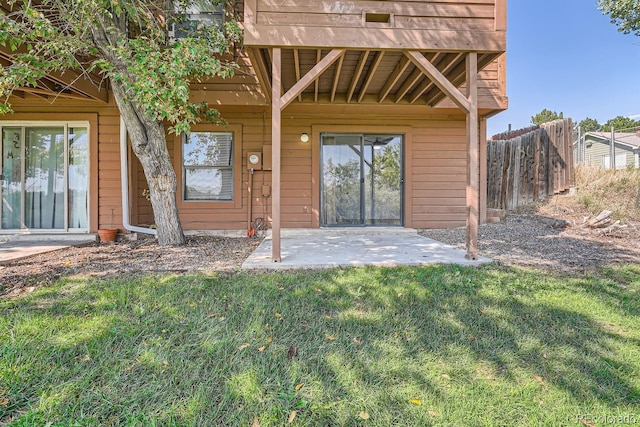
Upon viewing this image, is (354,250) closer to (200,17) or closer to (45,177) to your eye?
(200,17)

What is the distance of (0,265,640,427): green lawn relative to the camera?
1.37 meters

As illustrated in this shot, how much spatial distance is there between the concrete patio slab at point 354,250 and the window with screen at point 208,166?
1.46m

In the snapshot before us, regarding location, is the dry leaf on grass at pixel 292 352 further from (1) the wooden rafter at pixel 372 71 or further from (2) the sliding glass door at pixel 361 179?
(2) the sliding glass door at pixel 361 179

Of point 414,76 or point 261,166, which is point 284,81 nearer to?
point 261,166

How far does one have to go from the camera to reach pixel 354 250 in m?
4.24

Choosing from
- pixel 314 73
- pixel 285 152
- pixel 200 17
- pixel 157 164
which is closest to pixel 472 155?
pixel 314 73

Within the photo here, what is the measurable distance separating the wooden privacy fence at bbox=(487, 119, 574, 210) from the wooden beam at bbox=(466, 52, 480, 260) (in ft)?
13.8

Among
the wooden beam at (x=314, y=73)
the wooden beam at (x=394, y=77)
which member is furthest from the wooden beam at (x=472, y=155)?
the wooden beam at (x=314, y=73)

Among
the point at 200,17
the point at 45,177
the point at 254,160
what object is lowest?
the point at 45,177

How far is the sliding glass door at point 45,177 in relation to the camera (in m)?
5.43

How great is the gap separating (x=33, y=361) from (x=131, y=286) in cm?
110

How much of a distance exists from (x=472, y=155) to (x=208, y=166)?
457 cm

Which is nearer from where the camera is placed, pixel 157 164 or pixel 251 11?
pixel 251 11

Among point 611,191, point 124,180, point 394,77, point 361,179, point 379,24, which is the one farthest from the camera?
point 611,191
